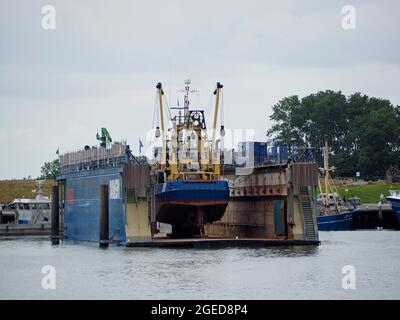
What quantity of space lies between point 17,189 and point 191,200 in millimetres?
87462

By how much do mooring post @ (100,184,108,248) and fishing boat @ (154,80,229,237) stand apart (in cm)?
361

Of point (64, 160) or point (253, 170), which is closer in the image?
point (253, 170)

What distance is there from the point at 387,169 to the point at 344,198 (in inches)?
1135

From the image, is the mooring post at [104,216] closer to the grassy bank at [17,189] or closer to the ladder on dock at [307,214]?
the ladder on dock at [307,214]

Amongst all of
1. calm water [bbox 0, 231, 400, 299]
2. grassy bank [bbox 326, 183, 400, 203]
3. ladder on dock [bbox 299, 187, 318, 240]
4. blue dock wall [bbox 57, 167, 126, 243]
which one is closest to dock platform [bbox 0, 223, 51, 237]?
blue dock wall [bbox 57, 167, 126, 243]

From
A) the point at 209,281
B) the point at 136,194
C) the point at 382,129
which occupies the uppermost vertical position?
the point at 382,129

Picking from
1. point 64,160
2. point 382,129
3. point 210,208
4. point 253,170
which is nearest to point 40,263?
point 210,208

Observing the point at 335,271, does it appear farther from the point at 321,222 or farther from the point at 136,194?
the point at 321,222

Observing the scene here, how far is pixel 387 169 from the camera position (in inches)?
6412

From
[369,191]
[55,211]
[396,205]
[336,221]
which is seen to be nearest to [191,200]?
[55,211]

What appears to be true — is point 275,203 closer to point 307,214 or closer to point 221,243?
point 307,214

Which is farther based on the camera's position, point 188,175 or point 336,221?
point 336,221

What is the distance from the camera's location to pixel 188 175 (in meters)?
77.0

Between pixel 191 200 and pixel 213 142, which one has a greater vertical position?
pixel 213 142
